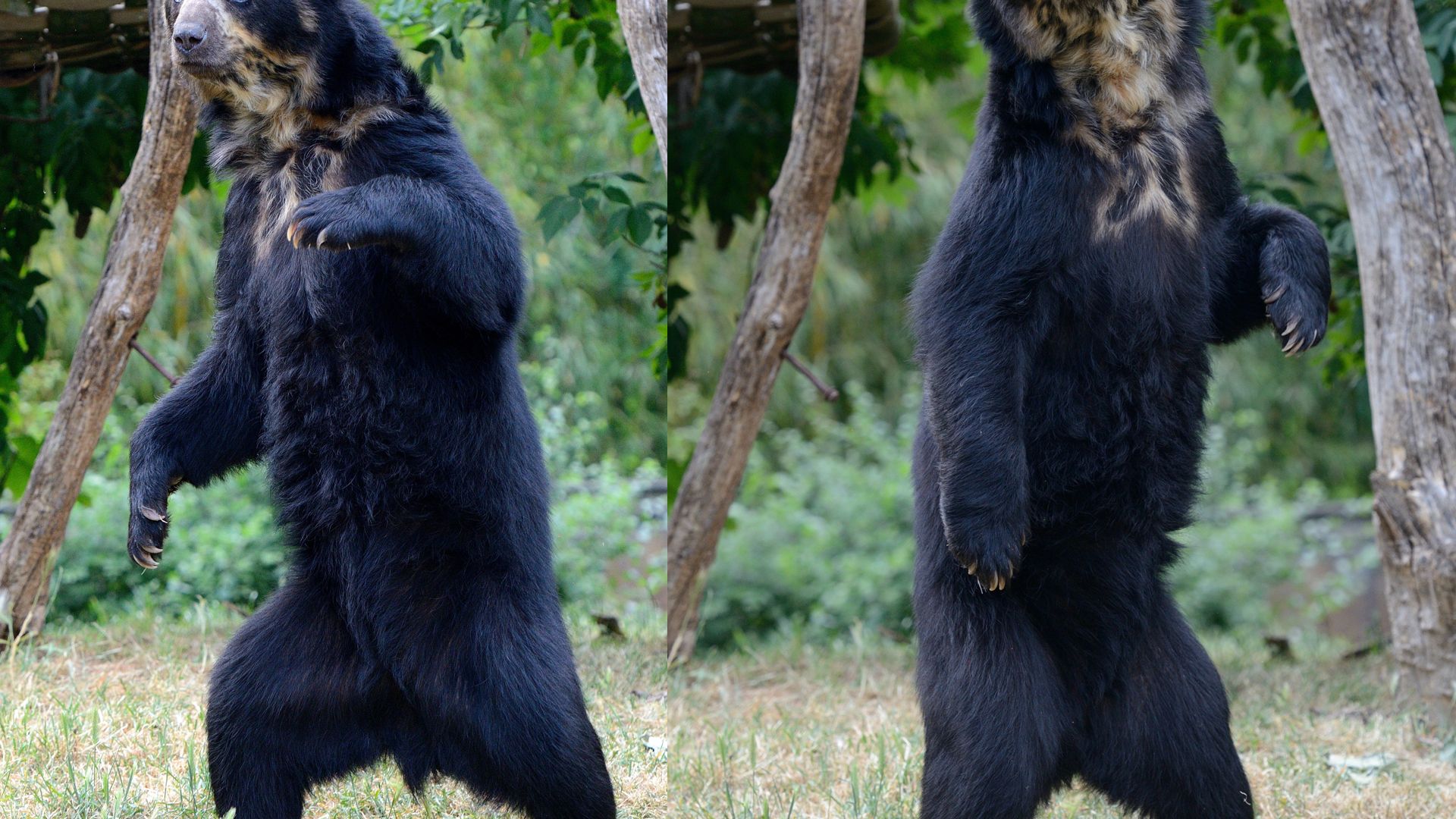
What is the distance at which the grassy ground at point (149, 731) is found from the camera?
331cm

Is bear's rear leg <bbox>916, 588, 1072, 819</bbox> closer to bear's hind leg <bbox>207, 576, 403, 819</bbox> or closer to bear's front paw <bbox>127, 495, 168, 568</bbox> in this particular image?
bear's hind leg <bbox>207, 576, 403, 819</bbox>

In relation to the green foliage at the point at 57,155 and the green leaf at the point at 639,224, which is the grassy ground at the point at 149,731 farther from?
the green leaf at the point at 639,224

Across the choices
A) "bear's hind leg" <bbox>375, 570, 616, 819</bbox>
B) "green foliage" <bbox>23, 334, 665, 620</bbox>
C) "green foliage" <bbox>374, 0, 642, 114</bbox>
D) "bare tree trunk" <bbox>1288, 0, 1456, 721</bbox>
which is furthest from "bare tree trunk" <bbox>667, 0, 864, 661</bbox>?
"bear's hind leg" <bbox>375, 570, 616, 819</bbox>

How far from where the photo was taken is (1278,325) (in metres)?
3.04

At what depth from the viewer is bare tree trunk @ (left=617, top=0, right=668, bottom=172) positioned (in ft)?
12.4

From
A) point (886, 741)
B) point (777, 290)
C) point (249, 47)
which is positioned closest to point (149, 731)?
point (249, 47)

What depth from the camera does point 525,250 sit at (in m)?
3.80

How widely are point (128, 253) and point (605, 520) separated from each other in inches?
99.2

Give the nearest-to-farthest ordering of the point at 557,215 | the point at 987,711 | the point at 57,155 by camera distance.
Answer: the point at 987,711, the point at 57,155, the point at 557,215

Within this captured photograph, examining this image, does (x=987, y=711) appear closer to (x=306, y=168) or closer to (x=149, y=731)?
(x=306, y=168)

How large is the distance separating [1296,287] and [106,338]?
3125 mm

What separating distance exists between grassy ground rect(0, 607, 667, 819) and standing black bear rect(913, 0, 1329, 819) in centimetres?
111

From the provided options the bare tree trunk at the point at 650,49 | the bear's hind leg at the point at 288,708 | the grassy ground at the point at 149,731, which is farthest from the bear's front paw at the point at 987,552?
the bare tree trunk at the point at 650,49

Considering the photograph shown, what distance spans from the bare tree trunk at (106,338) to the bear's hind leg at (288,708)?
1028mm
